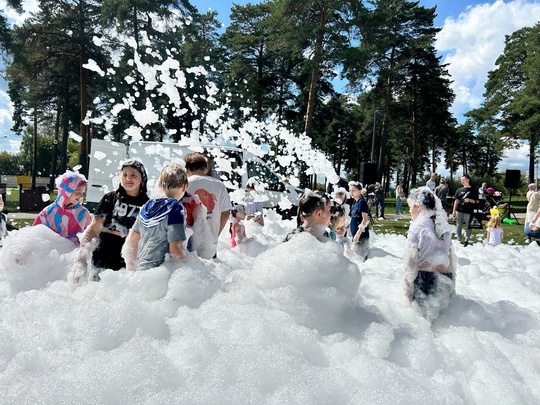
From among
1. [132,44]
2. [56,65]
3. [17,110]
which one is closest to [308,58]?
[132,44]

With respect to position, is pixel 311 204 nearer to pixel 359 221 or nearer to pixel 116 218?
pixel 116 218

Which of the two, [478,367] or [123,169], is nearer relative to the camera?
[478,367]

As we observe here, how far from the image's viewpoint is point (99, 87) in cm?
2564

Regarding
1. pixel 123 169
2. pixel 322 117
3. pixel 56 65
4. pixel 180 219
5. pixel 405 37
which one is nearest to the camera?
pixel 180 219

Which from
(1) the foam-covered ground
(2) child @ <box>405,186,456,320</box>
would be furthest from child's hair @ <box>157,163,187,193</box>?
(2) child @ <box>405,186,456,320</box>

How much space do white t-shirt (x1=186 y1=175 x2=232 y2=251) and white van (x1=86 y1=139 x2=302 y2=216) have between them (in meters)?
6.95

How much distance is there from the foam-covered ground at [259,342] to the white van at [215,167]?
7.89 metres

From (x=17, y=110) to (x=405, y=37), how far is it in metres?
33.5

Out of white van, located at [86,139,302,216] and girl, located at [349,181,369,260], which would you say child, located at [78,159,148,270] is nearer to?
girl, located at [349,181,369,260]

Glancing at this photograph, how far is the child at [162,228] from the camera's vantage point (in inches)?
122

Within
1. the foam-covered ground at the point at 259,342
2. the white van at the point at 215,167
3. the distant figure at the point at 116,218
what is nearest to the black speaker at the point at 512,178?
the white van at the point at 215,167

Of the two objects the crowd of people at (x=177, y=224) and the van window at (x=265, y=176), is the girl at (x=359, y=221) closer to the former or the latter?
the crowd of people at (x=177, y=224)

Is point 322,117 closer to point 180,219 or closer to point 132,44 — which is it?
point 132,44

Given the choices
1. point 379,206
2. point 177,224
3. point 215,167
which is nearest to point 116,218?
point 177,224
